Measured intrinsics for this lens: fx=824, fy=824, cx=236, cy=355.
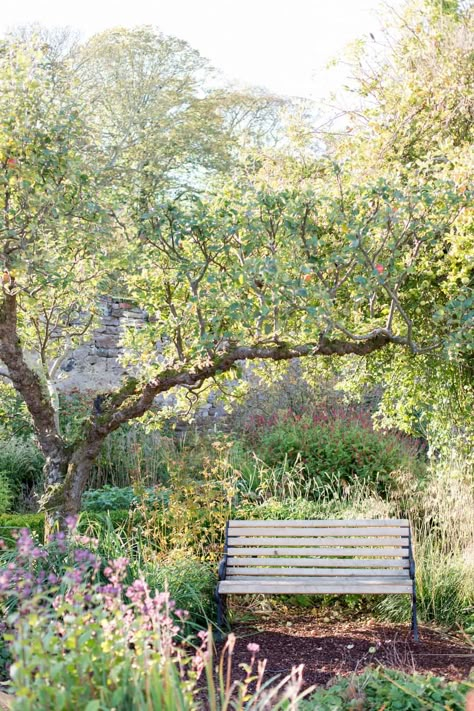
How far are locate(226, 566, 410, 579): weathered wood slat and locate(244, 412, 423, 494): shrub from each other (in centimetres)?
245

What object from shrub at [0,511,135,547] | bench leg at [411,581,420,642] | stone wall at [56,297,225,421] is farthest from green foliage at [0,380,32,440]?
bench leg at [411,581,420,642]

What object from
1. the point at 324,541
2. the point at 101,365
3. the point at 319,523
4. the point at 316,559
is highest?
the point at 101,365

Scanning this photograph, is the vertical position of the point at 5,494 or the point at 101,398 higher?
the point at 101,398

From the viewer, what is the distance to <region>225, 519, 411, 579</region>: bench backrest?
537cm

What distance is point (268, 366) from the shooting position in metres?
5.97

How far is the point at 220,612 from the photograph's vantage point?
5031 millimetres

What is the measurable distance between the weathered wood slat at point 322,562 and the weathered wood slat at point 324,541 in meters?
0.11

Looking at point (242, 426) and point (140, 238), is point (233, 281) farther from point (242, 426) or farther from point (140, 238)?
point (242, 426)

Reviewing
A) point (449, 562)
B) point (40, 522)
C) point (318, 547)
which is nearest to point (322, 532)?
point (318, 547)

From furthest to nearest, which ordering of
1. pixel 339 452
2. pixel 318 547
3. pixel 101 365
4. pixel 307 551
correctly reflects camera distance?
1. pixel 101 365
2. pixel 339 452
3. pixel 318 547
4. pixel 307 551

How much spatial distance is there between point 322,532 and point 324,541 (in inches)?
2.4

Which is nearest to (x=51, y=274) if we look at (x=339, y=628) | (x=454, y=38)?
(x=339, y=628)

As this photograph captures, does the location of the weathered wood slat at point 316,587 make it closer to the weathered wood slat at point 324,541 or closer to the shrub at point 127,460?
the weathered wood slat at point 324,541

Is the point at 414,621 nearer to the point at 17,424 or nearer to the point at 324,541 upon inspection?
the point at 324,541
